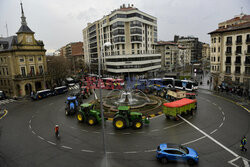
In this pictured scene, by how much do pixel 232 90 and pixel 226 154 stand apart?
96.1ft

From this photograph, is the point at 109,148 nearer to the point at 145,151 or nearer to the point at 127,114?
the point at 145,151

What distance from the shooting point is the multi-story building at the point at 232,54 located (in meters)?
39.6

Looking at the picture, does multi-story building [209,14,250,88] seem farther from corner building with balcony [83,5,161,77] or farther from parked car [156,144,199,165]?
parked car [156,144,199,165]

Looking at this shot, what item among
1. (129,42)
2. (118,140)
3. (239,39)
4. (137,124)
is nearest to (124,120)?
(137,124)

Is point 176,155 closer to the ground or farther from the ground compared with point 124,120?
closer to the ground

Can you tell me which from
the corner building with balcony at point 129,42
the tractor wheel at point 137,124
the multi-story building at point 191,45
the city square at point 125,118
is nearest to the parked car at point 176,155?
the city square at point 125,118

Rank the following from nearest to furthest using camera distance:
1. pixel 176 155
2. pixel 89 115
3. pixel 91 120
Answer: pixel 176 155 < pixel 91 120 < pixel 89 115

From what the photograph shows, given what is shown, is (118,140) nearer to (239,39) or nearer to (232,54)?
(232,54)

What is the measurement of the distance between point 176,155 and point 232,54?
40520mm

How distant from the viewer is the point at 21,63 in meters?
43.4

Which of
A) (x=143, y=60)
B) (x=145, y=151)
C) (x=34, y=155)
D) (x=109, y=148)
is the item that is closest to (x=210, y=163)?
(x=145, y=151)

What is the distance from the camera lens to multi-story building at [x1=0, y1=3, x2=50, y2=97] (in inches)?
1663

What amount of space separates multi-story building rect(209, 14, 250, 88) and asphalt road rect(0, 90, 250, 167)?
20.1m

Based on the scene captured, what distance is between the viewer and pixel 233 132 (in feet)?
60.9
